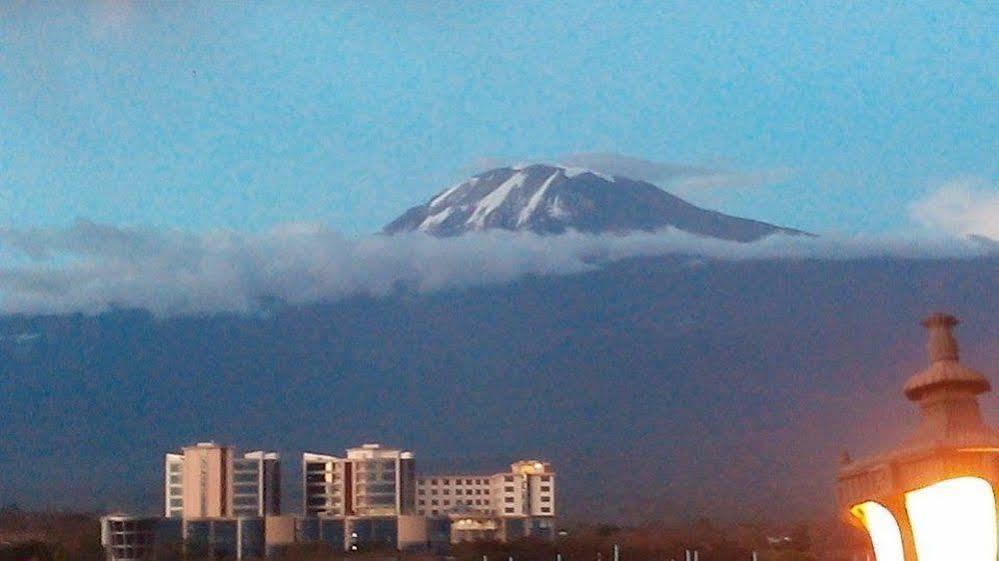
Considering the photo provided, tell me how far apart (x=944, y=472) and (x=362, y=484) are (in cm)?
4590

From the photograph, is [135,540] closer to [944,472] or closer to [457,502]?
[457,502]

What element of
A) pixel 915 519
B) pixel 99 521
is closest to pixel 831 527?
pixel 99 521

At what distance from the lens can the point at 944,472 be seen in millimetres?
6270

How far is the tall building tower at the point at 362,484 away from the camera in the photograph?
50406 millimetres

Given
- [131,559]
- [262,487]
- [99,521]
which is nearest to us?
[131,559]

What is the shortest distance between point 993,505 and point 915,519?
35 cm

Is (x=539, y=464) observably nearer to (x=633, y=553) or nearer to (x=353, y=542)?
(x=353, y=542)

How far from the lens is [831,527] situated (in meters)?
29.5

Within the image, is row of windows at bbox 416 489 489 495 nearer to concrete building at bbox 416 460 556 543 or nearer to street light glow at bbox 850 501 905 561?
concrete building at bbox 416 460 556 543

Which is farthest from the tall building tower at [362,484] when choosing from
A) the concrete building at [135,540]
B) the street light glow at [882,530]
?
the street light glow at [882,530]

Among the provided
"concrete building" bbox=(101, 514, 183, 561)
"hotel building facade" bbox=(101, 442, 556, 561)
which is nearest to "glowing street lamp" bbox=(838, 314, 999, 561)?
"concrete building" bbox=(101, 514, 183, 561)

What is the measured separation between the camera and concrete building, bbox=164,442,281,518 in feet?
159

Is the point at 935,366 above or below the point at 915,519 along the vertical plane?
above

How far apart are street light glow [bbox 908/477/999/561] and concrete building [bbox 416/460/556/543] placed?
4048cm
